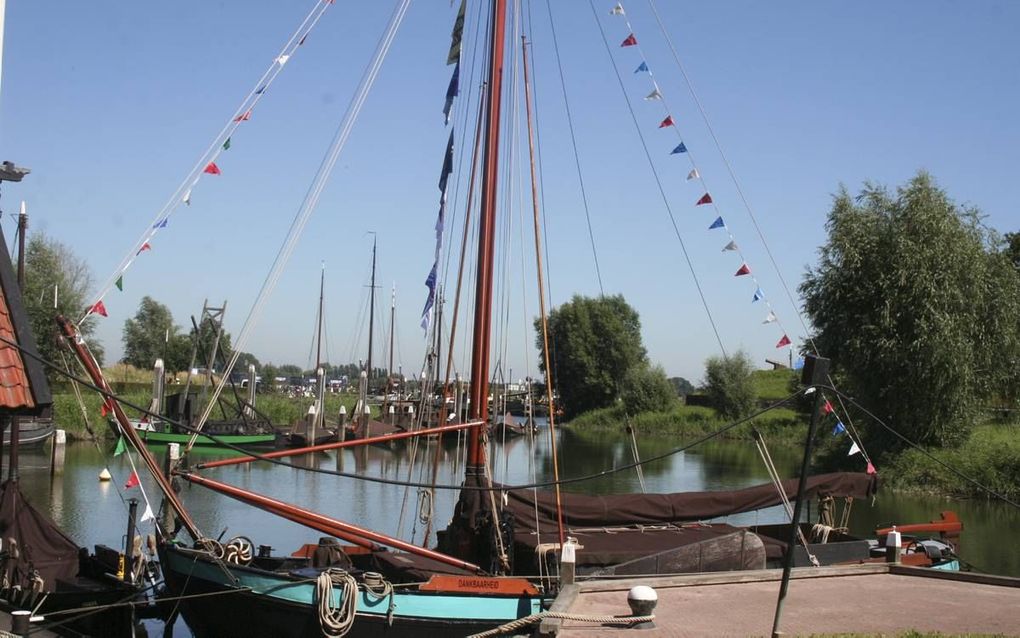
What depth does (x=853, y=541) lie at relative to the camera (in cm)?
1692

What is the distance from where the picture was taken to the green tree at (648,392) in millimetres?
76250

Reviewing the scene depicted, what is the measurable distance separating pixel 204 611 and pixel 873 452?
29291 millimetres

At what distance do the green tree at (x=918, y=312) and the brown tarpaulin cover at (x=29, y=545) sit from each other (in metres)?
29.7

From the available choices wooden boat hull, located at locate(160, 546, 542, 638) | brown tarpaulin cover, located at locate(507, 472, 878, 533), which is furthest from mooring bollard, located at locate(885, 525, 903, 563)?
wooden boat hull, located at locate(160, 546, 542, 638)

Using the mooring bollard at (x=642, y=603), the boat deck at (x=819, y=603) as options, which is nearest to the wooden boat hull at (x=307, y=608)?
the boat deck at (x=819, y=603)

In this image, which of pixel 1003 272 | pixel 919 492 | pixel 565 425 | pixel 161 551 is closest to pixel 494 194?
pixel 161 551

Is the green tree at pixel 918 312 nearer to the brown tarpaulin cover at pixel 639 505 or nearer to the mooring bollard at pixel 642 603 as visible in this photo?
the brown tarpaulin cover at pixel 639 505

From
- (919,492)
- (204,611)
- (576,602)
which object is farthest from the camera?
(919,492)

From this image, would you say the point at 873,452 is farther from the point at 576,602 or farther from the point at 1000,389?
the point at 576,602

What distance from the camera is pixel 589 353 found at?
85.8 metres

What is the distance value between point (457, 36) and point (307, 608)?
1021cm

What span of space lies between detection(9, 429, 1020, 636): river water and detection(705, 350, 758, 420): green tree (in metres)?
20.5

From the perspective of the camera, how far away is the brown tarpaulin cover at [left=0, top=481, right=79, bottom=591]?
13773mm

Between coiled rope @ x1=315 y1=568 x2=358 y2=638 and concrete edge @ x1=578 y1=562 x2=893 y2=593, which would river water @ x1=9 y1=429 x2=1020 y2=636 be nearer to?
concrete edge @ x1=578 y1=562 x2=893 y2=593
